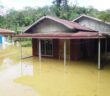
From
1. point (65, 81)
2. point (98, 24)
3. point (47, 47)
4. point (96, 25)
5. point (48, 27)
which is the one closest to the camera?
point (65, 81)

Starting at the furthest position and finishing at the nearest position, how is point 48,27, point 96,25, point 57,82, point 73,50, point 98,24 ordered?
point 96,25 < point 98,24 < point 48,27 < point 73,50 < point 57,82

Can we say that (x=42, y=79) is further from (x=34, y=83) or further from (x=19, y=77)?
(x=19, y=77)

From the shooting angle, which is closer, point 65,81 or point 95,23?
point 65,81

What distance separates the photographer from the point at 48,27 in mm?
17125

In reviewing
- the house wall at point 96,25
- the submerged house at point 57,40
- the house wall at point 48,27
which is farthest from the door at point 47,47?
the house wall at point 96,25

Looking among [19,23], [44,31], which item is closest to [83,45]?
[44,31]

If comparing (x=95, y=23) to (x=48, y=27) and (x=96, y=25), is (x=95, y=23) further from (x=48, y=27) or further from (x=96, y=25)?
(x=48, y=27)

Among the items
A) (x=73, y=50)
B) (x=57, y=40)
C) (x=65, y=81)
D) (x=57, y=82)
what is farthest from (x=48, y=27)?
(x=57, y=82)

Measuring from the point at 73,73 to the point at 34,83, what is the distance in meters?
3.23

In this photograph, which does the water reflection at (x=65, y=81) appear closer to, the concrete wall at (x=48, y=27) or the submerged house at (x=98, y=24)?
the concrete wall at (x=48, y=27)

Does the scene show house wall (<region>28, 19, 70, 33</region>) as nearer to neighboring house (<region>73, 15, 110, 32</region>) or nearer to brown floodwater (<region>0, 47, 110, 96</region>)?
brown floodwater (<region>0, 47, 110, 96</region>)

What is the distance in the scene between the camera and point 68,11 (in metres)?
44.1

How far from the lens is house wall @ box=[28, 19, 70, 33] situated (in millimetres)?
16448

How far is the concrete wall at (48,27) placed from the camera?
16.4 m
